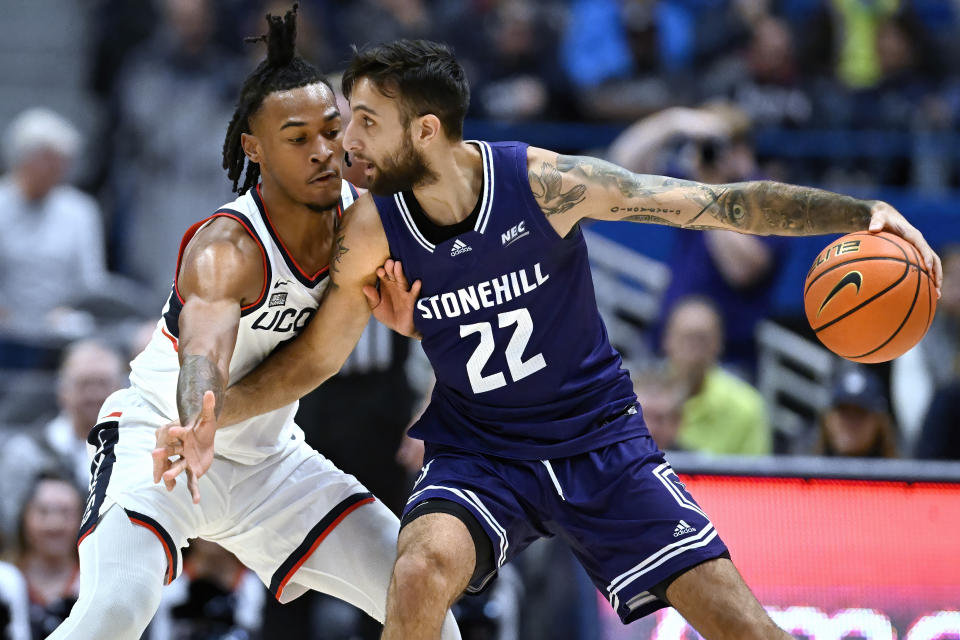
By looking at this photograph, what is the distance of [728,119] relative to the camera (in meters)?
8.49

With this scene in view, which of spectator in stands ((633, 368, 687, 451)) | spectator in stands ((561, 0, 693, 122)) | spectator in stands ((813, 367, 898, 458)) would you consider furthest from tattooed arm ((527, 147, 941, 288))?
spectator in stands ((561, 0, 693, 122))

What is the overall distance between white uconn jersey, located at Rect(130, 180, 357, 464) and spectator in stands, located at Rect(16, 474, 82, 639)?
1.98 meters

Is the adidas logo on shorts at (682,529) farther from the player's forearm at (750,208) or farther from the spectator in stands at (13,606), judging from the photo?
the spectator in stands at (13,606)

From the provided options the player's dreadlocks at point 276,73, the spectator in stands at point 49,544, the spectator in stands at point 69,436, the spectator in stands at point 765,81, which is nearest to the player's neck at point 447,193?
the player's dreadlocks at point 276,73

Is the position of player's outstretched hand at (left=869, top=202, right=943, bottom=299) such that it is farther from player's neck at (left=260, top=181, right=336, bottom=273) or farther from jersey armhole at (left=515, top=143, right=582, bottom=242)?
player's neck at (left=260, top=181, right=336, bottom=273)

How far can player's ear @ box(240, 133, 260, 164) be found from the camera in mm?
4531

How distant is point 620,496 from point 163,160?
6842mm

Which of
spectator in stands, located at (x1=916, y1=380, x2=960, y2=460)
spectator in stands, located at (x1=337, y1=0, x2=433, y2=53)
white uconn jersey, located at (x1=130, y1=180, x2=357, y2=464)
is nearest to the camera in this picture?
white uconn jersey, located at (x1=130, y1=180, x2=357, y2=464)

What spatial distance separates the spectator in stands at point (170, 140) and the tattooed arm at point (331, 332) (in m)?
5.42

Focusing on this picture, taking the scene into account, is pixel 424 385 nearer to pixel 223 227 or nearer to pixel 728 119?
pixel 728 119

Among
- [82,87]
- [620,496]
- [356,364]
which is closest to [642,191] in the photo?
[620,496]

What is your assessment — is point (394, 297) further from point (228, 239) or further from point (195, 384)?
point (195, 384)

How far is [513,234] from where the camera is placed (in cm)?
436

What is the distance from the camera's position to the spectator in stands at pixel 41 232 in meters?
8.84
